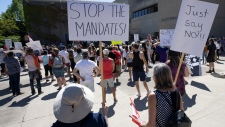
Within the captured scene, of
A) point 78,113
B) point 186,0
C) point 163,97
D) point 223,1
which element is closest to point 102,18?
point 186,0

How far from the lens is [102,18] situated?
10.0 feet

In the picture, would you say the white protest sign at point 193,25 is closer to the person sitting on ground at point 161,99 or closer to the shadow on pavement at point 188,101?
the person sitting on ground at point 161,99

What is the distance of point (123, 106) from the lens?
4.91 meters

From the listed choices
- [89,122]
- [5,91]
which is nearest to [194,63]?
[89,122]

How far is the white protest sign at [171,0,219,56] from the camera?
294 cm

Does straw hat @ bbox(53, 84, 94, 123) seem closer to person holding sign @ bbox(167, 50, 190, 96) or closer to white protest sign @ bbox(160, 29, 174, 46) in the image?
person holding sign @ bbox(167, 50, 190, 96)

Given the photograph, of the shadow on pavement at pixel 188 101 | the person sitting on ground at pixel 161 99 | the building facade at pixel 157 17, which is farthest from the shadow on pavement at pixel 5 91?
the building facade at pixel 157 17

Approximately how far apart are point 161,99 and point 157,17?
3314cm

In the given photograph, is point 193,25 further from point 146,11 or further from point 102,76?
point 146,11

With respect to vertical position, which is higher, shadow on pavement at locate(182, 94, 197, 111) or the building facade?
the building facade

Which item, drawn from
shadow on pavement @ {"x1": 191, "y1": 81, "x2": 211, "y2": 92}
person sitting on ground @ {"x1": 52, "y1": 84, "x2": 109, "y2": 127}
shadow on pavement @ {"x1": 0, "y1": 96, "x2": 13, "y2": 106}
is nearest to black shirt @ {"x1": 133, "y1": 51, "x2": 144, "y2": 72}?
shadow on pavement @ {"x1": 191, "y1": 81, "x2": 211, "y2": 92}

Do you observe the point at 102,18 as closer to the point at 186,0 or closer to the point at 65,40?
the point at 186,0

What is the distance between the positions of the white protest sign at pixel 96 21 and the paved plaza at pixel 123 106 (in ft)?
6.95

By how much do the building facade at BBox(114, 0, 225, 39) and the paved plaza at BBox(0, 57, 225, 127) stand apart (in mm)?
20572
